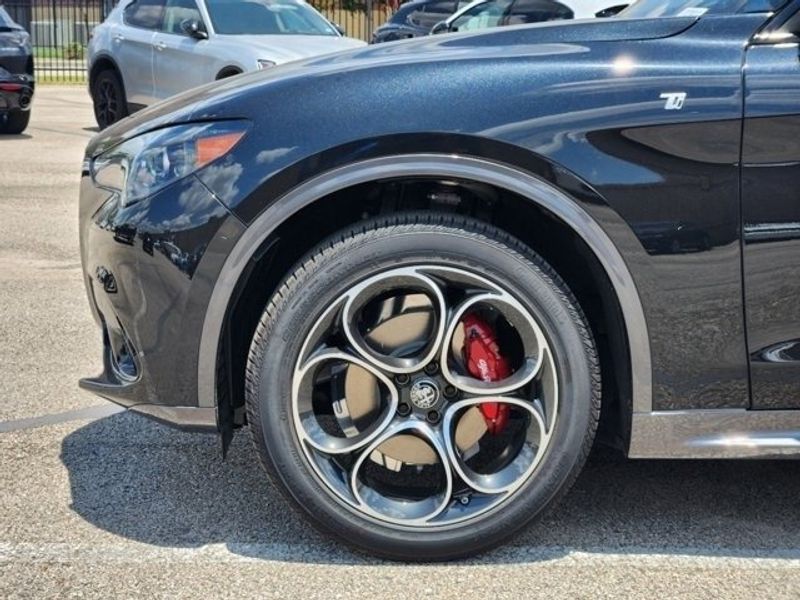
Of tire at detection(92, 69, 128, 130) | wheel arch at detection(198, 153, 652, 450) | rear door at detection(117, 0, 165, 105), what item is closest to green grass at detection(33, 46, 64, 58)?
tire at detection(92, 69, 128, 130)

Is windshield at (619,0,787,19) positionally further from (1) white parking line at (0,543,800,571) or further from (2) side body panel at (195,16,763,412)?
(1) white parking line at (0,543,800,571)

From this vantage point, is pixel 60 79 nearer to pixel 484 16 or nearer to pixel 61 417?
pixel 484 16

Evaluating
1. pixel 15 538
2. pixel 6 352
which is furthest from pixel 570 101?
pixel 6 352

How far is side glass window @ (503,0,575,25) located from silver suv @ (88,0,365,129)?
1758 millimetres

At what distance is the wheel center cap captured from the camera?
295 centimetres

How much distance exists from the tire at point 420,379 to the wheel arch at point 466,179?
0.36 feet

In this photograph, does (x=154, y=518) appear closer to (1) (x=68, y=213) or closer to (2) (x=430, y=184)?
(2) (x=430, y=184)

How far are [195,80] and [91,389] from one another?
8723mm

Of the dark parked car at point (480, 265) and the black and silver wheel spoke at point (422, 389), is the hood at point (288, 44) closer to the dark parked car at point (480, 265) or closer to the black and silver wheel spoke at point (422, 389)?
the dark parked car at point (480, 265)

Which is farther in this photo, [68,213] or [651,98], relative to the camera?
[68,213]

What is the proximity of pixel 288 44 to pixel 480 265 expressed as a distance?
27.6ft

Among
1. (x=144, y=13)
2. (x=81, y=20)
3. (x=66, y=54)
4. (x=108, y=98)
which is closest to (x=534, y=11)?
(x=144, y=13)

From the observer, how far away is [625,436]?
2.98 metres

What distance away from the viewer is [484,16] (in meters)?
13.2
